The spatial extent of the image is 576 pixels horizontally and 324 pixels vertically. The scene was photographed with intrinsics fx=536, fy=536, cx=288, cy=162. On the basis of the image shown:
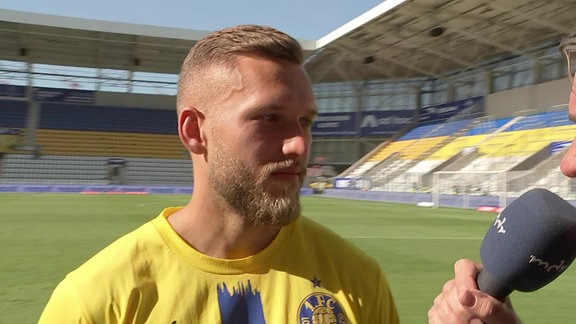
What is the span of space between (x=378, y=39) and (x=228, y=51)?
32356mm

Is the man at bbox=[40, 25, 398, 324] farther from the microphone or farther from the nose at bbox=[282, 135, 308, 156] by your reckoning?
the microphone

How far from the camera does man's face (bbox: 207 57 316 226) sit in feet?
5.00

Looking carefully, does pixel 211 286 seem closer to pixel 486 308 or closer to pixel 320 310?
pixel 320 310

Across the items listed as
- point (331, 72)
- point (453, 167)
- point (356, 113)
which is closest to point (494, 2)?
point (453, 167)

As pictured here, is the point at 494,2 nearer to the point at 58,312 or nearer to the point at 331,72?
the point at 331,72

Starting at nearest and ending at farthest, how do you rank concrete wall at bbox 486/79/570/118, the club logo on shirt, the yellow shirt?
the yellow shirt < the club logo on shirt < concrete wall at bbox 486/79/570/118

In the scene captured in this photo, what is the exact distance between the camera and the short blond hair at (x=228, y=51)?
1.57 metres

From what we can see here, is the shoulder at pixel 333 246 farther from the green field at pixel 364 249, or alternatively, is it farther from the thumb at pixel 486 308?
the green field at pixel 364 249

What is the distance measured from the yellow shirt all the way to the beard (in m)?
0.15

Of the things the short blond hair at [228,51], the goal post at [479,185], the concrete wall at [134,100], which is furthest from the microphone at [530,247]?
the concrete wall at [134,100]

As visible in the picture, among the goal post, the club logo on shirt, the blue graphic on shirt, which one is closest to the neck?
the blue graphic on shirt

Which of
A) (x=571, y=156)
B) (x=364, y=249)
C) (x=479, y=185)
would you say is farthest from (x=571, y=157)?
(x=479, y=185)

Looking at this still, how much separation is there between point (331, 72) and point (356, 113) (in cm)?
535

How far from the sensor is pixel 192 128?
166cm
